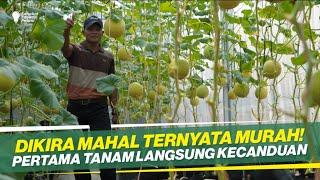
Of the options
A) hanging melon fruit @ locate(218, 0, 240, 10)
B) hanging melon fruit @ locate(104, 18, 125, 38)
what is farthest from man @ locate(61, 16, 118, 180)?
hanging melon fruit @ locate(218, 0, 240, 10)

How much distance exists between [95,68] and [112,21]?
2.79ft

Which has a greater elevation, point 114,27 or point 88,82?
point 114,27

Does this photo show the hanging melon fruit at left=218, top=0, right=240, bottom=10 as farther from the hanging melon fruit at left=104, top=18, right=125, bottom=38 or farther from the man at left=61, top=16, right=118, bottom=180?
the man at left=61, top=16, right=118, bottom=180

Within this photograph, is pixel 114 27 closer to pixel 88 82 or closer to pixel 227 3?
pixel 88 82

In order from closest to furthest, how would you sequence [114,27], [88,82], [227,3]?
[227,3] → [114,27] → [88,82]

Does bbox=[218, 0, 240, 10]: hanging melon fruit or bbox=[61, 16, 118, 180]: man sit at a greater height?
bbox=[218, 0, 240, 10]: hanging melon fruit

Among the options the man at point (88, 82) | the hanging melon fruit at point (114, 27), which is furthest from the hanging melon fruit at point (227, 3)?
the man at point (88, 82)

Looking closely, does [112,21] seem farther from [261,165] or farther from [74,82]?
A: [261,165]

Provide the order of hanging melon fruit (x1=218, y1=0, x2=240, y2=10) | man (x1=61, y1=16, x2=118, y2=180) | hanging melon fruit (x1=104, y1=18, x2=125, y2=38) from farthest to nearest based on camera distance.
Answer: man (x1=61, y1=16, x2=118, y2=180) < hanging melon fruit (x1=104, y1=18, x2=125, y2=38) < hanging melon fruit (x1=218, y1=0, x2=240, y2=10)

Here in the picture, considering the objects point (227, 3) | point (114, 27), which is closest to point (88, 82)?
point (114, 27)

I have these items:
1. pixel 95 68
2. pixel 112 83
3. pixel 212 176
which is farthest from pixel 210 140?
pixel 212 176

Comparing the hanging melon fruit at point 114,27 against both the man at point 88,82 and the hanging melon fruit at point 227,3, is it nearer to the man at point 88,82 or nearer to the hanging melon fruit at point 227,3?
the man at point 88,82

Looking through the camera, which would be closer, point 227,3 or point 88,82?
point 227,3

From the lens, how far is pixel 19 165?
2.69 m
